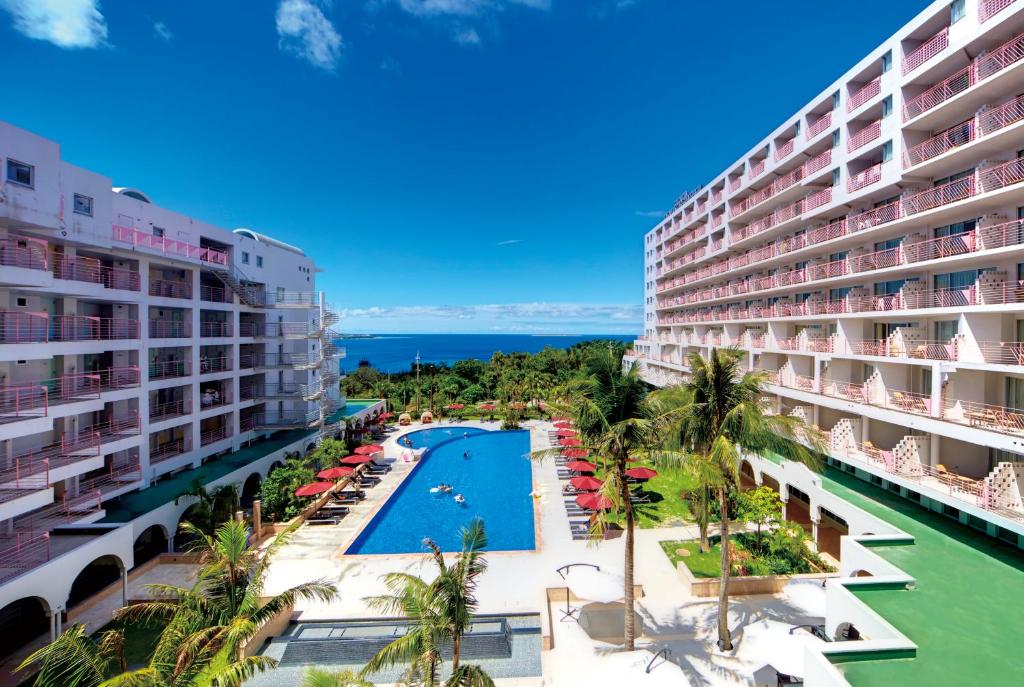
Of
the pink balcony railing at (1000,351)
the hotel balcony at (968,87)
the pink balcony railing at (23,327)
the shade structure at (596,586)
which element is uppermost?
the hotel balcony at (968,87)

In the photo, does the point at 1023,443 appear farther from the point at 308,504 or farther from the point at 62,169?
the point at 62,169

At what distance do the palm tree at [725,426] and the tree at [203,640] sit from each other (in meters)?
10.2

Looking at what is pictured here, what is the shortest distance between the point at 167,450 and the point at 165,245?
10345 mm

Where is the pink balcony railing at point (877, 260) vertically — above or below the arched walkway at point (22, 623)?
above

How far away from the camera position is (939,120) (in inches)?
645

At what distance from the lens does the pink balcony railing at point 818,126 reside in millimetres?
22127

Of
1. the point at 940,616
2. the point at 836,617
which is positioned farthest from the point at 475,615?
the point at 940,616

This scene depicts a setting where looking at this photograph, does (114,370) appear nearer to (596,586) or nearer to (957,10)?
(596,586)

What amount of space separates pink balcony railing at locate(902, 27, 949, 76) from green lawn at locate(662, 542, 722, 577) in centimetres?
1982

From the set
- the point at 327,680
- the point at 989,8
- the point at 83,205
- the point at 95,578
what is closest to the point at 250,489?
the point at 95,578

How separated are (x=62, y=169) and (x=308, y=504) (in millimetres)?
17575

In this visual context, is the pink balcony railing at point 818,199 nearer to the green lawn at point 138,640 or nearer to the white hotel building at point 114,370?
the white hotel building at point 114,370

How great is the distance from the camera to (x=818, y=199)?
22453 millimetres

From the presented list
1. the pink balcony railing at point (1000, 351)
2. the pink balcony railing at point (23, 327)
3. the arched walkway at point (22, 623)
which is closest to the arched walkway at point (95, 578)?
the arched walkway at point (22, 623)
